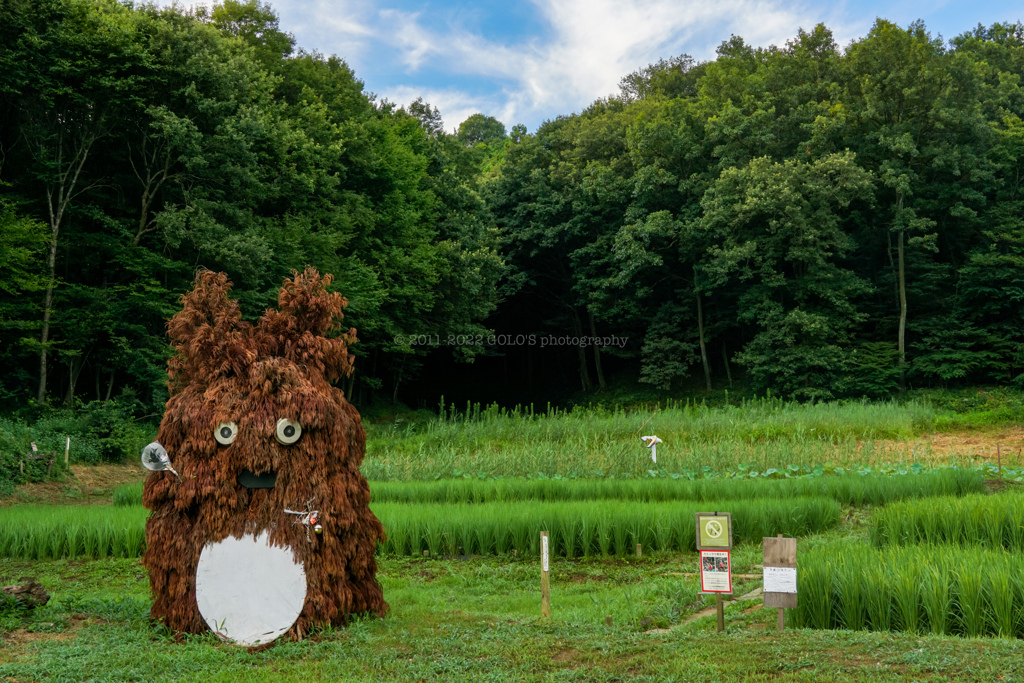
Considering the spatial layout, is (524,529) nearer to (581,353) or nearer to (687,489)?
(687,489)

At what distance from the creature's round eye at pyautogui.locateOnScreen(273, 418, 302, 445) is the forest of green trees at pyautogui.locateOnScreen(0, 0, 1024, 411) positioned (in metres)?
15.2

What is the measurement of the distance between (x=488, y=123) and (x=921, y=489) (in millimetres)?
67385

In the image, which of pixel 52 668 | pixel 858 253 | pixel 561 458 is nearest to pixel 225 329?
pixel 52 668

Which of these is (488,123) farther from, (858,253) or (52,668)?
(52,668)

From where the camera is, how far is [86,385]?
2372 centimetres

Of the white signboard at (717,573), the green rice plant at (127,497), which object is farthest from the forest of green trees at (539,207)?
the white signboard at (717,573)

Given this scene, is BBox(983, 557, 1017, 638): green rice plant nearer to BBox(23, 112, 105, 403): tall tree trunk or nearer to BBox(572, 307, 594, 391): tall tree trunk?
BBox(23, 112, 105, 403): tall tree trunk

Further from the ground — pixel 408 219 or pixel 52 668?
pixel 408 219

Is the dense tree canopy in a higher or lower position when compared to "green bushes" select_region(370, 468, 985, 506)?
higher

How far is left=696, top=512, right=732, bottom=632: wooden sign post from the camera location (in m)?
5.83

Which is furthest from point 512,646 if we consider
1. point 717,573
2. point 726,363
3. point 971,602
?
point 726,363

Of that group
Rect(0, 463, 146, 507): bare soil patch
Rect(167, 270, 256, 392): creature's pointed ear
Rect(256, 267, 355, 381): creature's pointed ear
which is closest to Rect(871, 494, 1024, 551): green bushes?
Rect(256, 267, 355, 381): creature's pointed ear

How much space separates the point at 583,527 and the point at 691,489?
3.26 metres

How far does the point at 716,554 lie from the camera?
19.3 ft
